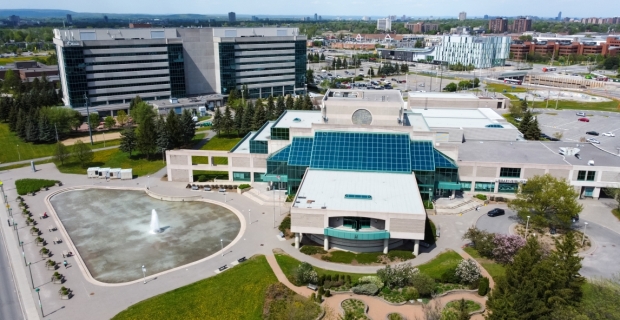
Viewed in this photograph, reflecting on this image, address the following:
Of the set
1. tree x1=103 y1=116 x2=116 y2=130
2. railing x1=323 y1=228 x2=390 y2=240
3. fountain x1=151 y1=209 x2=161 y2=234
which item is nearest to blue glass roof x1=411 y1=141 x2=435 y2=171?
railing x1=323 y1=228 x2=390 y2=240

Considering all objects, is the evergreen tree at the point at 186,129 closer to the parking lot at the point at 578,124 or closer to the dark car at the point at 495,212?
the dark car at the point at 495,212

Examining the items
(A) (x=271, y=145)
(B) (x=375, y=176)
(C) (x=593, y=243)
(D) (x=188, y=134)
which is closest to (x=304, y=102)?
(D) (x=188, y=134)

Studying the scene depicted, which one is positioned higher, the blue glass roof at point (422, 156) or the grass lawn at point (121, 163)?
the blue glass roof at point (422, 156)

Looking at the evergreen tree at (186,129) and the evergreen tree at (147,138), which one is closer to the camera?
the evergreen tree at (147,138)

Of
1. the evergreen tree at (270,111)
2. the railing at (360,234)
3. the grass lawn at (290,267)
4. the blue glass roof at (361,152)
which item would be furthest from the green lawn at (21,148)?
the railing at (360,234)

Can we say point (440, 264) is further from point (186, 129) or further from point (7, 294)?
point (186, 129)
